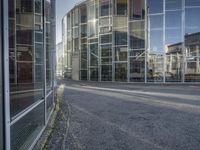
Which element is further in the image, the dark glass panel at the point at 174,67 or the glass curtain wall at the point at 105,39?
the glass curtain wall at the point at 105,39

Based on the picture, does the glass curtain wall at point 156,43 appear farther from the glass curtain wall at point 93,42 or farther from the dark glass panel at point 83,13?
the dark glass panel at point 83,13

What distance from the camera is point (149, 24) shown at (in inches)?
1009

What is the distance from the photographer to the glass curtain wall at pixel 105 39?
27.8 meters

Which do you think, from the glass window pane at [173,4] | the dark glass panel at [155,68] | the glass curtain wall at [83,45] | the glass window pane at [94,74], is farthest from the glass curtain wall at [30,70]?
the glass curtain wall at [83,45]

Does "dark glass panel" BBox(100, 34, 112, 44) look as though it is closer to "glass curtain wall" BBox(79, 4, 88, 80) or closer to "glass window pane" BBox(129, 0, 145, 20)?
"glass curtain wall" BBox(79, 4, 88, 80)

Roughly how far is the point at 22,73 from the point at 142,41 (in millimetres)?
22269

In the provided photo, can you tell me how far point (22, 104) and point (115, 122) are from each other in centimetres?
343

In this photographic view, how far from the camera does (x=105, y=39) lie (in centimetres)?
2825

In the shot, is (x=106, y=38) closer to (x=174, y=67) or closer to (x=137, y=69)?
(x=137, y=69)

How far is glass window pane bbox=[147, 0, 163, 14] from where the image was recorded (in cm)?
2542

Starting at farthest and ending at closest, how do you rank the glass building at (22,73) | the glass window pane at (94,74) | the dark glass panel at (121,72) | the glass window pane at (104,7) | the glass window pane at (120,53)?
the glass window pane at (94,74)
the glass window pane at (104,7)
the glass window pane at (120,53)
the dark glass panel at (121,72)
the glass building at (22,73)

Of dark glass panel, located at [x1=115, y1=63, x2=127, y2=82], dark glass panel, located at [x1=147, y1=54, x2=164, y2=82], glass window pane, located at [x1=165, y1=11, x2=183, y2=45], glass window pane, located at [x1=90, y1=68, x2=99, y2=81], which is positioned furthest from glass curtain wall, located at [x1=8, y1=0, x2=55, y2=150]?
glass window pane, located at [x1=90, y1=68, x2=99, y2=81]

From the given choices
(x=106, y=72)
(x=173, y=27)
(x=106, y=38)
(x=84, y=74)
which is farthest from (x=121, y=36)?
(x=84, y=74)

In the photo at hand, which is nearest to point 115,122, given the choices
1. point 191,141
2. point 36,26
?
point 191,141
